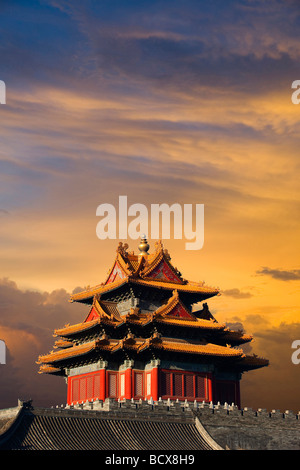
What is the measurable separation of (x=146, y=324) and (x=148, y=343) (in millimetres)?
3049

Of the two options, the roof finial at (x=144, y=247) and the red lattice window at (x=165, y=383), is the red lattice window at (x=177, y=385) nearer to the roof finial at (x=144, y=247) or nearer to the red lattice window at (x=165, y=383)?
the red lattice window at (x=165, y=383)

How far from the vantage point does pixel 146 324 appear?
68.2 m

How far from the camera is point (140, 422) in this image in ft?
188

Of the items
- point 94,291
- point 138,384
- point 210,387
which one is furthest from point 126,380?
point 94,291

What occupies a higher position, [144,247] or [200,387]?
[144,247]

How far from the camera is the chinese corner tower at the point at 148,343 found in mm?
66938

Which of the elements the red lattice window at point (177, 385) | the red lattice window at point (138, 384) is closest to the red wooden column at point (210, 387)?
the red lattice window at point (177, 385)

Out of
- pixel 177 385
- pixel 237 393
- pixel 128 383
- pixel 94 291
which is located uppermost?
pixel 94 291

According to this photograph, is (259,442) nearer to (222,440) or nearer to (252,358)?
(222,440)

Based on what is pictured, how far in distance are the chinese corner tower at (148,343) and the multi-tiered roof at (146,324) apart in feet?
0.29

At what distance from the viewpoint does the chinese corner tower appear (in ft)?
220

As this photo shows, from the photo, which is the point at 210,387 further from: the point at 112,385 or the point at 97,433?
the point at 97,433
